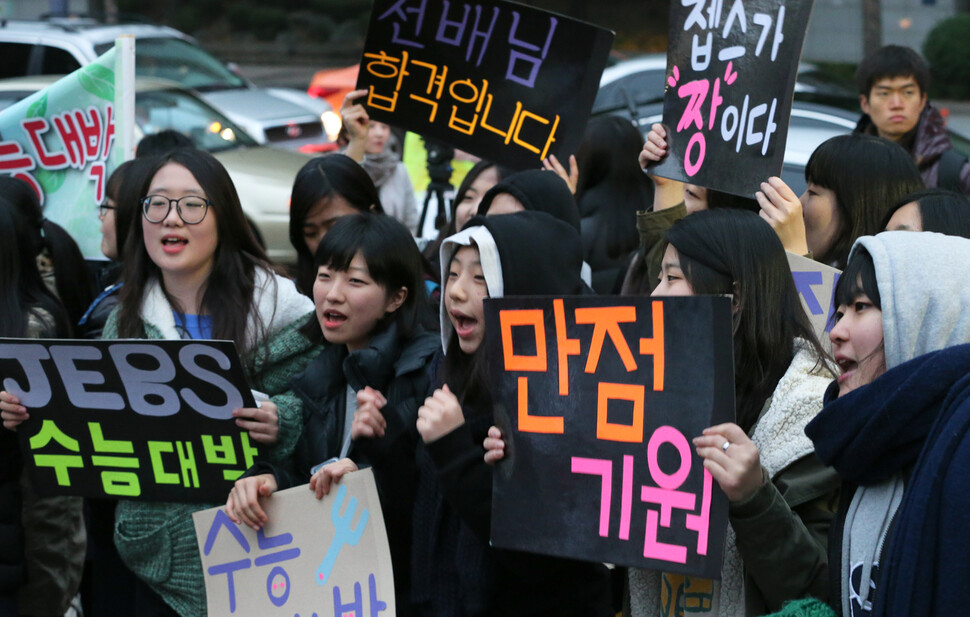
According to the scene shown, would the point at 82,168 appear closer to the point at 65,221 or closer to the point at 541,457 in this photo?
the point at 65,221

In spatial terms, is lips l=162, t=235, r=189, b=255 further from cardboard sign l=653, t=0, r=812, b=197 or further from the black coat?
cardboard sign l=653, t=0, r=812, b=197

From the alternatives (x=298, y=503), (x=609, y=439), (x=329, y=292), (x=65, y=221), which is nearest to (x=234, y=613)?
(x=298, y=503)

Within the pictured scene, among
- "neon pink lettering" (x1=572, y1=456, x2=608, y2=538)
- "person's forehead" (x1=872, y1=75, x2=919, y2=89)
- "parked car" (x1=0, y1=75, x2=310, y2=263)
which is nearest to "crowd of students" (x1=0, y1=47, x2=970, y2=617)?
"neon pink lettering" (x1=572, y1=456, x2=608, y2=538)

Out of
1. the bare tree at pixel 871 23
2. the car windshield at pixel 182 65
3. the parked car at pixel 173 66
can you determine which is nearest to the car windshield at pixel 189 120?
the parked car at pixel 173 66

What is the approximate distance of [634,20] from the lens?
28172 mm

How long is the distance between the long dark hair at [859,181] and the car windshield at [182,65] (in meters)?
9.69

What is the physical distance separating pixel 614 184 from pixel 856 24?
20579 mm

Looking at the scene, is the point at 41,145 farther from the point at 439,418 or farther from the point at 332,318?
the point at 439,418

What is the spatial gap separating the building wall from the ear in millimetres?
21178

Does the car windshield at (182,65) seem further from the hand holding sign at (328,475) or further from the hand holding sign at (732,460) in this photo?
the hand holding sign at (732,460)

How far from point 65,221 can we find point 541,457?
2981mm

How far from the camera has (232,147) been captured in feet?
33.3

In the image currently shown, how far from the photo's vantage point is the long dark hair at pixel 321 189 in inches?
172

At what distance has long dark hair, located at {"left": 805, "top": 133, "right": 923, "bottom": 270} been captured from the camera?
3783 mm
